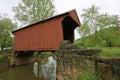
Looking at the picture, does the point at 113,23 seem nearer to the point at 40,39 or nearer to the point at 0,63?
the point at 40,39

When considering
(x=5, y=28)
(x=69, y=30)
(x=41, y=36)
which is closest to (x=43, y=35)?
(x=41, y=36)

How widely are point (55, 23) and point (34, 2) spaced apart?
671 inches

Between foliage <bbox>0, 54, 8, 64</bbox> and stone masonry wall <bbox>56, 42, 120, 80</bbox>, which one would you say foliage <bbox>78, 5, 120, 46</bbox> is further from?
foliage <bbox>0, 54, 8, 64</bbox>

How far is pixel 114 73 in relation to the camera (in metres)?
4.98

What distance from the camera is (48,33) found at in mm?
14148

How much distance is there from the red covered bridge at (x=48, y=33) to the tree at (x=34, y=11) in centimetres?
910

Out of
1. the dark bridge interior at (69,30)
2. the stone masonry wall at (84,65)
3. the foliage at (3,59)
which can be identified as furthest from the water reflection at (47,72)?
the foliage at (3,59)

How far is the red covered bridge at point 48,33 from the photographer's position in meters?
12.9

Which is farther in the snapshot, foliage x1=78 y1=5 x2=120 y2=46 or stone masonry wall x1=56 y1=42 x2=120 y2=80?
foliage x1=78 y1=5 x2=120 y2=46

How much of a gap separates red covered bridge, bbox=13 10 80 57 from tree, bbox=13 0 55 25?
358 inches

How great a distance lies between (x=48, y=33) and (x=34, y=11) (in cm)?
1566

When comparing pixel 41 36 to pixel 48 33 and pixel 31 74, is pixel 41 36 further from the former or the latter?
pixel 31 74

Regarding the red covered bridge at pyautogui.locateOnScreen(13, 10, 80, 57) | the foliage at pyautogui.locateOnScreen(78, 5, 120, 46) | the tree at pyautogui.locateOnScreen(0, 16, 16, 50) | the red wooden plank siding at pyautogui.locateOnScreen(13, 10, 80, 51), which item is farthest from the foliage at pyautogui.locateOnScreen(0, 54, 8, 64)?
the foliage at pyautogui.locateOnScreen(78, 5, 120, 46)

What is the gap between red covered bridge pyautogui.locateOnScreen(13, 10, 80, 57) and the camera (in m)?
12.9
